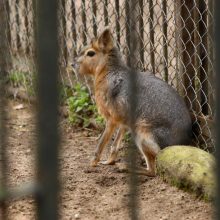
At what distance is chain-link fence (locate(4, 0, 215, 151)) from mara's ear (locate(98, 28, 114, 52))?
29cm

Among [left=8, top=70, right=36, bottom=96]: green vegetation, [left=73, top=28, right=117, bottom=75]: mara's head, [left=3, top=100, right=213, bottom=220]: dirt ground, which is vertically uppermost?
[left=73, top=28, right=117, bottom=75]: mara's head

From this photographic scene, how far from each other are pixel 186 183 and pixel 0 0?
4211 millimetres

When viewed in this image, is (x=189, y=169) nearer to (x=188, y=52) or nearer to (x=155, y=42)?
(x=188, y=52)

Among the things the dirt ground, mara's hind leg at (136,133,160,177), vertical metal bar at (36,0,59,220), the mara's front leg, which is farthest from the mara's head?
vertical metal bar at (36,0,59,220)

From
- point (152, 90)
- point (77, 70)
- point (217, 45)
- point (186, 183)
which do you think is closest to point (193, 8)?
point (152, 90)

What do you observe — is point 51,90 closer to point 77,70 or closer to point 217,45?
point 217,45

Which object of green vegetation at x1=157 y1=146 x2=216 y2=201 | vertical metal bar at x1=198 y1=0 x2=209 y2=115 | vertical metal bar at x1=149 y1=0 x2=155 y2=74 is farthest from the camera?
vertical metal bar at x1=149 y1=0 x2=155 y2=74

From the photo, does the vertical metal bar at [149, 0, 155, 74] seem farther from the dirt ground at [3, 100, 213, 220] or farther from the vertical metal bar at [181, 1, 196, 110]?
the dirt ground at [3, 100, 213, 220]

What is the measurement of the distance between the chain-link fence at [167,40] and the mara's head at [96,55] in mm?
323

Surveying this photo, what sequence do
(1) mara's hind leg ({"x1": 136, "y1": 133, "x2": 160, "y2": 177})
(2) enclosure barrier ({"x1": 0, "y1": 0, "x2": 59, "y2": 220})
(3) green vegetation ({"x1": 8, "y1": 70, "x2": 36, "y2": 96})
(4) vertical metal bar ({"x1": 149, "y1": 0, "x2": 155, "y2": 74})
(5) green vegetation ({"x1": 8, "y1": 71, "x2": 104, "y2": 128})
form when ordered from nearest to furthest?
(2) enclosure barrier ({"x1": 0, "y1": 0, "x2": 59, "y2": 220}) < (1) mara's hind leg ({"x1": 136, "y1": 133, "x2": 160, "y2": 177}) < (4) vertical metal bar ({"x1": 149, "y1": 0, "x2": 155, "y2": 74}) < (5) green vegetation ({"x1": 8, "y1": 71, "x2": 104, "y2": 128}) < (3) green vegetation ({"x1": 8, "y1": 70, "x2": 36, "y2": 96})

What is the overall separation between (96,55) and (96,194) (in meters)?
1.89

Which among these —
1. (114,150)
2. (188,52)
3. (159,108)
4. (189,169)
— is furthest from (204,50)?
(189,169)

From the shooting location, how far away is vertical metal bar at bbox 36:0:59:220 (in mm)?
1747

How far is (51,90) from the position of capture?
1764 mm
